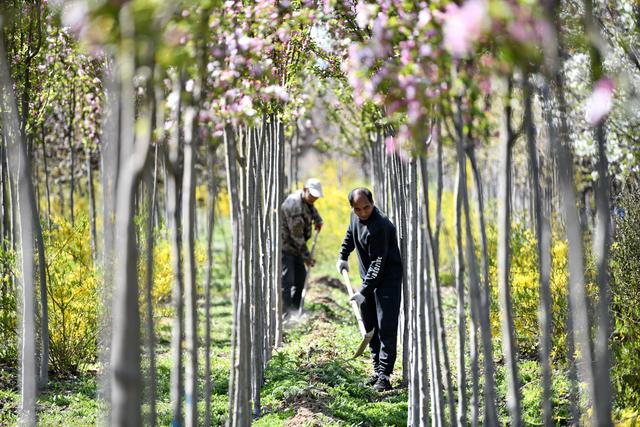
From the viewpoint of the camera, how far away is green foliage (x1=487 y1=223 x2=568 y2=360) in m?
7.19

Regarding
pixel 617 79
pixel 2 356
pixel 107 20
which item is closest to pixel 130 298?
pixel 107 20

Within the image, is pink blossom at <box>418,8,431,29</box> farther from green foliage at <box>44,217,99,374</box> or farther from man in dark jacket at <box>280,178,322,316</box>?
man in dark jacket at <box>280,178,322,316</box>

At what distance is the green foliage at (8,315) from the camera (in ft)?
23.8

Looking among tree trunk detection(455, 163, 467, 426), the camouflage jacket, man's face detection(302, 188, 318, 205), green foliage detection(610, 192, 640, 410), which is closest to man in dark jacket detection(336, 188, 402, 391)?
green foliage detection(610, 192, 640, 410)

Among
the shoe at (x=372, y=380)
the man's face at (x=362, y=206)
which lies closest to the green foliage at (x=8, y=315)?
the man's face at (x=362, y=206)

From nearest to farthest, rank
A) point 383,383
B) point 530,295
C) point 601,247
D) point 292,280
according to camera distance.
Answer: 1. point 601,247
2. point 383,383
3. point 530,295
4. point 292,280

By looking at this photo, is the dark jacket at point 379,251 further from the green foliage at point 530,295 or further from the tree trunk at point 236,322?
the tree trunk at point 236,322

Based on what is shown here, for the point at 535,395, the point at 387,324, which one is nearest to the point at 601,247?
the point at 535,395

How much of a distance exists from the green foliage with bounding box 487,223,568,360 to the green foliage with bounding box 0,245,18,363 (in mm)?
4849

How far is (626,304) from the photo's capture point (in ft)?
18.7

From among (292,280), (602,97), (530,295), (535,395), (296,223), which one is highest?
(296,223)

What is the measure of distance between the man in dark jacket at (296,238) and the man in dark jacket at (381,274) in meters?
2.86

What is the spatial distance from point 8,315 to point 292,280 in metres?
4.17

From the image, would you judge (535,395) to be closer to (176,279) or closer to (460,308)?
(460,308)
